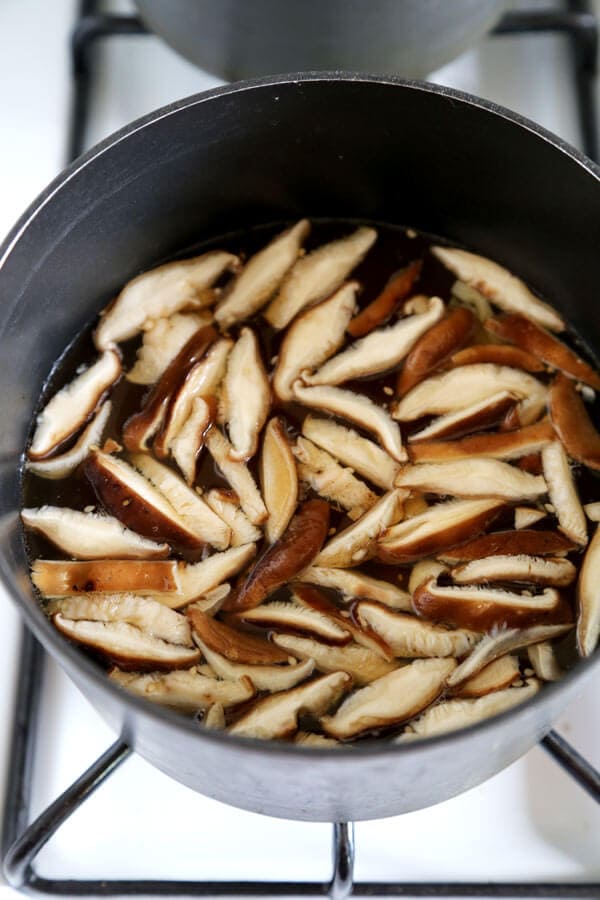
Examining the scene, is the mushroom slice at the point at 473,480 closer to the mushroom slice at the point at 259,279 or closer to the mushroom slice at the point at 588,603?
the mushroom slice at the point at 588,603

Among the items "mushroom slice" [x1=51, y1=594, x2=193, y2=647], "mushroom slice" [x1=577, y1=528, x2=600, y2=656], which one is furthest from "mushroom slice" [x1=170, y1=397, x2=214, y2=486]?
"mushroom slice" [x1=577, y1=528, x2=600, y2=656]

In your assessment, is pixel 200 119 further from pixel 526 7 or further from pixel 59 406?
pixel 526 7

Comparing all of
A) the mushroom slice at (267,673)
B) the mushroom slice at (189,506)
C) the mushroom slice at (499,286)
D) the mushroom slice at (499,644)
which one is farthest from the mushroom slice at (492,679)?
the mushroom slice at (499,286)

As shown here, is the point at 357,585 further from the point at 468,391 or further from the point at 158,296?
the point at 158,296

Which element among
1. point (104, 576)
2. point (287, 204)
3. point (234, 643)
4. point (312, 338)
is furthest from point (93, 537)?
point (287, 204)

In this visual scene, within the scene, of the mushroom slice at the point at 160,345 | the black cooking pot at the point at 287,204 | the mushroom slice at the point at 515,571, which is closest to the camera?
the black cooking pot at the point at 287,204

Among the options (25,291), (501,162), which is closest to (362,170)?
(501,162)
